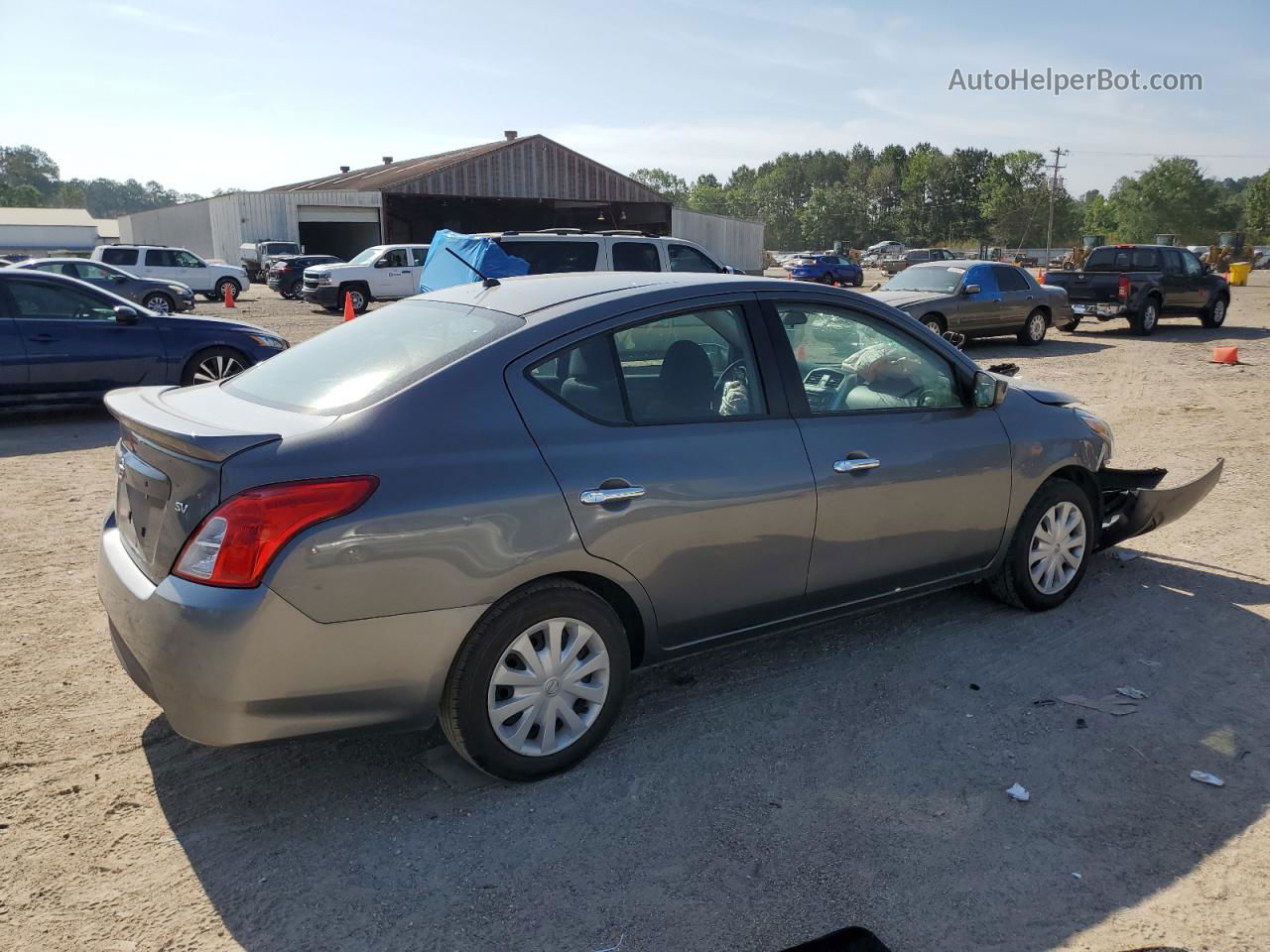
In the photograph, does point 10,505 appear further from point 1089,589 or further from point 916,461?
point 1089,589

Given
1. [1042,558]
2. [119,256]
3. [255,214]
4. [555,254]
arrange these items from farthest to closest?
[255,214] → [119,256] → [555,254] → [1042,558]

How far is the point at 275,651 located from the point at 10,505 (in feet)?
17.2

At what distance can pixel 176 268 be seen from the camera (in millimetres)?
29688

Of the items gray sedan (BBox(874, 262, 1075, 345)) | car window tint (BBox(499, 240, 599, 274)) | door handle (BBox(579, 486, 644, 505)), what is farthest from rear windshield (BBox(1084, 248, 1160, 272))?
door handle (BBox(579, 486, 644, 505))

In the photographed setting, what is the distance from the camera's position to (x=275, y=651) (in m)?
2.87

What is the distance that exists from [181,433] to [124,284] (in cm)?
2156

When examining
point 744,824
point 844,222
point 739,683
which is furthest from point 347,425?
point 844,222

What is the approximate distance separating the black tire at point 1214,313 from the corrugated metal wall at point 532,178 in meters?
28.1

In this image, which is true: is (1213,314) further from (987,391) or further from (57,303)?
(57,303)

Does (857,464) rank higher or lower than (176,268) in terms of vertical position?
higher

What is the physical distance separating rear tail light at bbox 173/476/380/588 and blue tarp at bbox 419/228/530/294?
832 cm

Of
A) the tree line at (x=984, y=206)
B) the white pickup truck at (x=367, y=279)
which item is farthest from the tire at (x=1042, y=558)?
the tree line at (x=984, y=206)

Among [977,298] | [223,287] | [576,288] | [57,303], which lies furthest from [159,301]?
[576,288]

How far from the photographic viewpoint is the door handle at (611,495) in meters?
3.32
